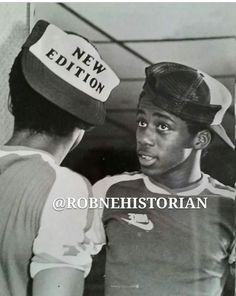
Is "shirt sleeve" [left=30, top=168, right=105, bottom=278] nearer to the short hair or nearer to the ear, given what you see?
the short hair

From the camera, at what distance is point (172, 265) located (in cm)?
86

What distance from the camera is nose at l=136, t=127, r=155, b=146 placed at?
2.92ft

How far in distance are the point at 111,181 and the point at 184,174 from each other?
5.0 inches

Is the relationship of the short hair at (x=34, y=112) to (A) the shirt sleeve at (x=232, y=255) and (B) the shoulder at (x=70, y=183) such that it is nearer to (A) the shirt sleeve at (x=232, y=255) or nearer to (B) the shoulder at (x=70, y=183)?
(B) the shoulder at (x=70, y=183)

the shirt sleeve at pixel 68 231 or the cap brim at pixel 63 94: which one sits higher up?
the cap brim at pixel 63 94

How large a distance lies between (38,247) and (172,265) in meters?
0.23

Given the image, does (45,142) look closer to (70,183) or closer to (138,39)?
(70,183)

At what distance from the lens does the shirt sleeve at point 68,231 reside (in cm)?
86

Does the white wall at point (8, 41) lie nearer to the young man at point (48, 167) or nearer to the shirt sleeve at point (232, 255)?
the young man at point (48, 167)

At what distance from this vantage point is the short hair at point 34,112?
898mm

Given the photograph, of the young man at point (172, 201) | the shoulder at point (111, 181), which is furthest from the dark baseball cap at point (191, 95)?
the shoulder at point (111, 181)

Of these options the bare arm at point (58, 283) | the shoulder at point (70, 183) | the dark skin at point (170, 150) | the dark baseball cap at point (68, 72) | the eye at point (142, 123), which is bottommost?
the bare arm at point (58, 283)

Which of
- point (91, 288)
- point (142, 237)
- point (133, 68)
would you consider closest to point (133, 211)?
point (142, 237)

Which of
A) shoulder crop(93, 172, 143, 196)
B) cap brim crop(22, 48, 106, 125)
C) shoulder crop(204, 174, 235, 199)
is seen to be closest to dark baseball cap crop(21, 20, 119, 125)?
cap brim crop(22, 48, 106, 125)
